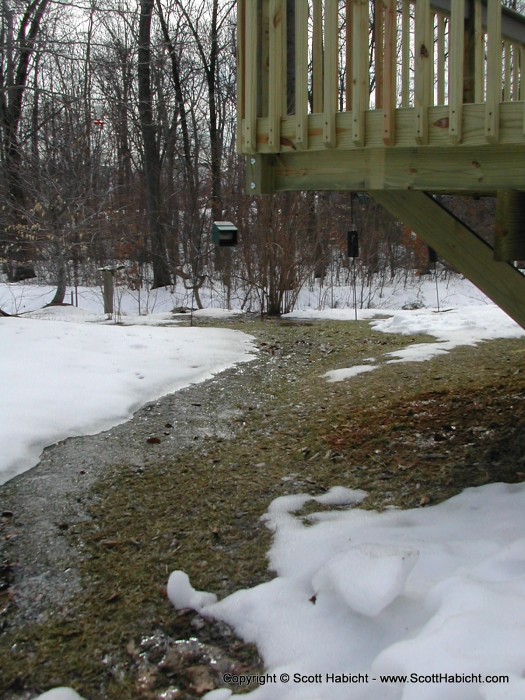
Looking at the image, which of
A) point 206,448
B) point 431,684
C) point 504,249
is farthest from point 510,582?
point 206,448

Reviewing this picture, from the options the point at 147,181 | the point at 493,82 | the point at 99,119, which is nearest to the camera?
the point at 493,82

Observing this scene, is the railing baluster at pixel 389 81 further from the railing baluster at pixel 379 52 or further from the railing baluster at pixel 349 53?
the railing baluster at pixel 349 53

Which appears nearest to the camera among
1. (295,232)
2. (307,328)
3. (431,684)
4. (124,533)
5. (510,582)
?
(431,684)

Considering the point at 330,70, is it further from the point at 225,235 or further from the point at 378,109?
the point at 225,235

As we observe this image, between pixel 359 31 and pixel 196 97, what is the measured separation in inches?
770

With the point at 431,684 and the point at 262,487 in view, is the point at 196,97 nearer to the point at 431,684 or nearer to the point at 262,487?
the point at 262,487

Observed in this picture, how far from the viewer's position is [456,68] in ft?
10.9

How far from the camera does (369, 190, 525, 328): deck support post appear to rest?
3.85 m

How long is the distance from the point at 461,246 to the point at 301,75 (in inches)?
47.7

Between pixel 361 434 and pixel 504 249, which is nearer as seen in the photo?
pixel 504 249

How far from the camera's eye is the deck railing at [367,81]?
321 centimetres

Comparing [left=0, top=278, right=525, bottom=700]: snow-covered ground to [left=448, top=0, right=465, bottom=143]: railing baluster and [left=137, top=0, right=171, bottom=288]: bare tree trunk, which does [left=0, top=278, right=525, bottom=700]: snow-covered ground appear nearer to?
[left=448, top=0, right=465, bottom=143]: railing baluster

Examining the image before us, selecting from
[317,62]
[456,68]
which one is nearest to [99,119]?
[317,62]

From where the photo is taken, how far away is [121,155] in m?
22.3
